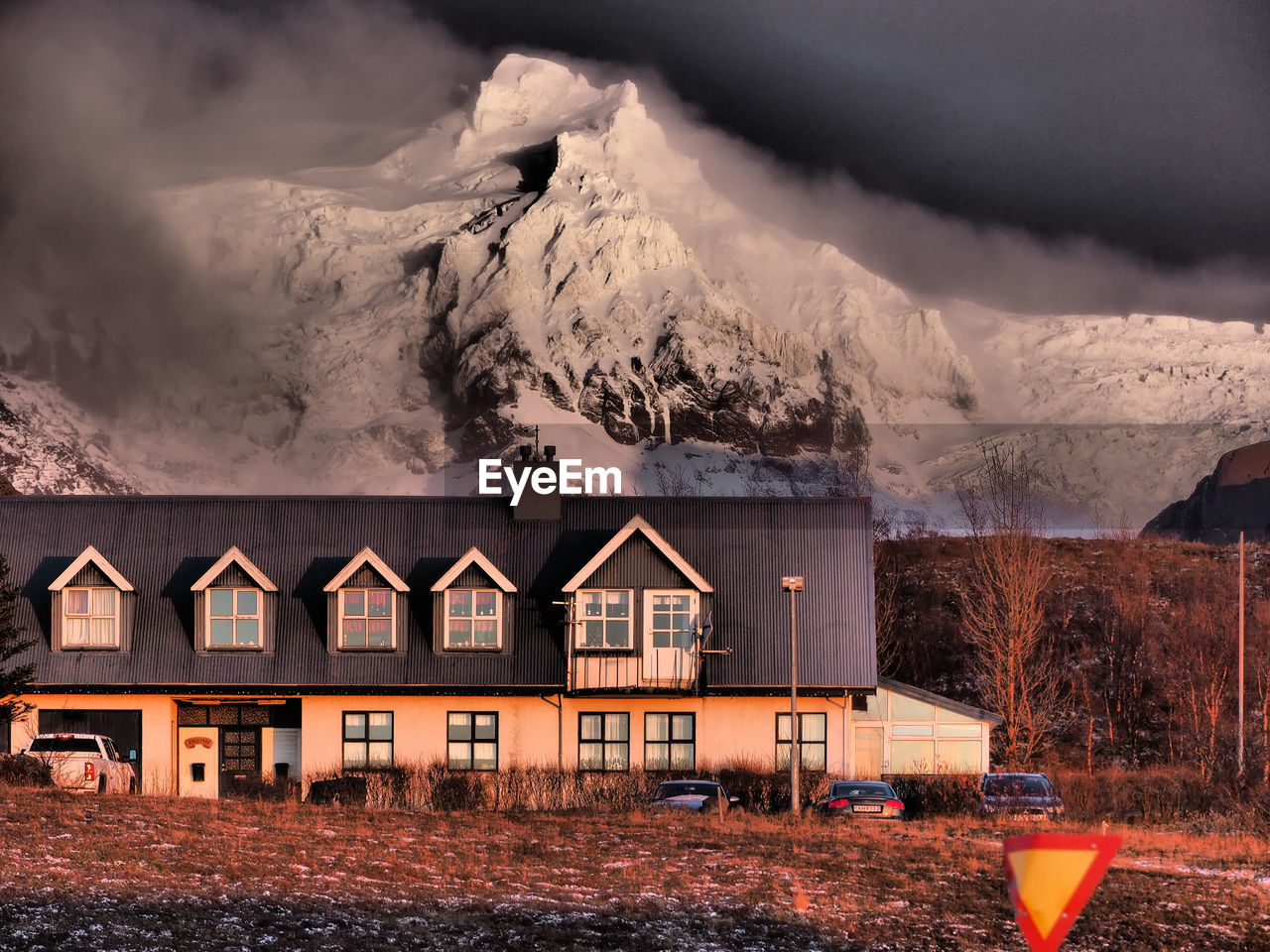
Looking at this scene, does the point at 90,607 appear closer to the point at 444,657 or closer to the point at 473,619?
the point at 444,657

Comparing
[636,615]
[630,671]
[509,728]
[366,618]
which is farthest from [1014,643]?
[366,618]

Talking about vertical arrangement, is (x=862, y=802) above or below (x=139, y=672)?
below

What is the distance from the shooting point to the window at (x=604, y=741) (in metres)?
48.5

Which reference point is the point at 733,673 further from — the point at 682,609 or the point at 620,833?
the point at 620,833

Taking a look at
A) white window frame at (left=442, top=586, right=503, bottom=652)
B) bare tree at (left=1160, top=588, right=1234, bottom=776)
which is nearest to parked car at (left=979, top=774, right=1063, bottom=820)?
bare tree at (left=1160, top=588, right=1234, bottom=776)

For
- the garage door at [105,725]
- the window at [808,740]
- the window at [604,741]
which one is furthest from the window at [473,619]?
the garage door at [105,725]

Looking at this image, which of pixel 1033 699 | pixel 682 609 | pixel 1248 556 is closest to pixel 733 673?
pixel 682 609

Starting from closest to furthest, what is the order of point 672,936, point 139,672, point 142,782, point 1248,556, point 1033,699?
1. point 672,936
2. point 142,782
3. point 139,672
4. point 1033,699
5. point 1248,556

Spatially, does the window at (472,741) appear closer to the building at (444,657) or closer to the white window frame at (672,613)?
the building at (444,657)

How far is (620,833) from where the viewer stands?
34000 mm

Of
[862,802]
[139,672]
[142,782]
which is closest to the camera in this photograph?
[862,802]

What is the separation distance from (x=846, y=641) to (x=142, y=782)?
2093 centimetres

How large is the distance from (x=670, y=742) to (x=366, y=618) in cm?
991

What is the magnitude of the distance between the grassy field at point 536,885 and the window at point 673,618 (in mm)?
13500
